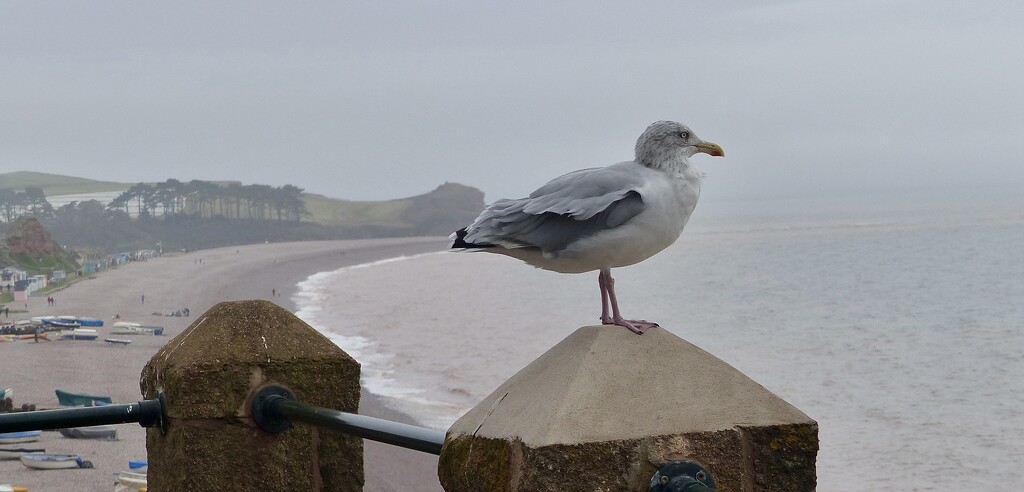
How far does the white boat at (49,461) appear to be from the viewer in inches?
783

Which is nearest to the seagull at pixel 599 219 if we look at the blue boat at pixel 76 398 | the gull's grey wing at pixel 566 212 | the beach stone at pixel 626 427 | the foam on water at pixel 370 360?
the gull's grey wing at pixel 566 212

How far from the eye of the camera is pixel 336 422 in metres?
3.04

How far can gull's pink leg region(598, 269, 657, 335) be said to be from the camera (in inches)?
98.3

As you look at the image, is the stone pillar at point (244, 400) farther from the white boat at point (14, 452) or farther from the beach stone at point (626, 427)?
the white boat at point (14, 452)

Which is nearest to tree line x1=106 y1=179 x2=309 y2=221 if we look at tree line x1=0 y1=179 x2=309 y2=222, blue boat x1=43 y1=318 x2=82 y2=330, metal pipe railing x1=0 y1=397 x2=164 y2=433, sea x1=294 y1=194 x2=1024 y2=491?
tree line x1=0 y1=179 x2=309 y2=222

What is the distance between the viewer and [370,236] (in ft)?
530

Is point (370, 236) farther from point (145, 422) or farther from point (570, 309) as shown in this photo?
point (145, 422)

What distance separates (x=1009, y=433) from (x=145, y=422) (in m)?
30.8

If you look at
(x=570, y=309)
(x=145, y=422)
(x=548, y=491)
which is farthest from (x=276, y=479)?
(x=570, y=309)

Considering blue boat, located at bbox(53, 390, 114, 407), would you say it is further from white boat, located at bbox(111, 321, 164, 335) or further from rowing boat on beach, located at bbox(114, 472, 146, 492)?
white boat, located at bbox(111, 321, 164, 335)

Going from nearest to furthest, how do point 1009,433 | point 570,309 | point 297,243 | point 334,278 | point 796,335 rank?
point 1009,433, point 796,335, point 570,309, point 334,278, point 297,243

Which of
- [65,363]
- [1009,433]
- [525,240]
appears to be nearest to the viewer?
[525,240]

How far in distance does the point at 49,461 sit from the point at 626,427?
66.2 feet

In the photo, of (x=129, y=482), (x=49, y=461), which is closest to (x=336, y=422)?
(x=129, y=482)
